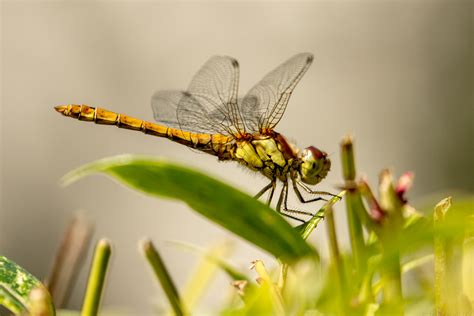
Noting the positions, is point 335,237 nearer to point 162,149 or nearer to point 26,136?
point 162,149

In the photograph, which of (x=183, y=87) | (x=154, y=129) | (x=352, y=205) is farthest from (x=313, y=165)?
(x=183, y=87)

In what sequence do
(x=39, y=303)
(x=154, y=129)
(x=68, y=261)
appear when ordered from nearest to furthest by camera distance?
(x=39, y=303), (x=68, y=261), (x=154, y=129)

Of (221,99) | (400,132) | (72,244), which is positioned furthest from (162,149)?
(72,244)

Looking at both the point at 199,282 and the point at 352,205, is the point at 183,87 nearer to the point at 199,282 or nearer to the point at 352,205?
the point at 199,282

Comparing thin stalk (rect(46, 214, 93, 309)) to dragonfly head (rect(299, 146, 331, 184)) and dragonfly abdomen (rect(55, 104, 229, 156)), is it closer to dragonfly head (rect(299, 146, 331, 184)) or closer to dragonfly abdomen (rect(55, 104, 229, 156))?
dragonfly head (rect(299, 146, 331, 184))

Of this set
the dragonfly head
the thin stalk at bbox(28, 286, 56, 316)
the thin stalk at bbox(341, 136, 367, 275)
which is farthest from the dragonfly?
the thin stalk at bbox(28, 286, 56, 316)
